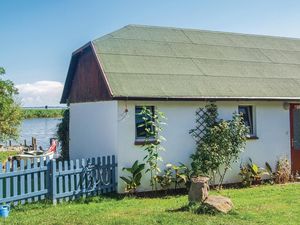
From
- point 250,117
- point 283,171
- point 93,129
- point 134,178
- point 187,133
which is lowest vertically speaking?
point 283,171

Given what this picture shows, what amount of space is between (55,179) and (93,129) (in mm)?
3787

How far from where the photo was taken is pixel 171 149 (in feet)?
40.1

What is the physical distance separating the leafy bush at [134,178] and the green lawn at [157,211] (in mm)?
564

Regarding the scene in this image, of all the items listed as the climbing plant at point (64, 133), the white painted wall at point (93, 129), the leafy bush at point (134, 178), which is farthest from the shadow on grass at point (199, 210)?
the climbing plant at point (64, 133)

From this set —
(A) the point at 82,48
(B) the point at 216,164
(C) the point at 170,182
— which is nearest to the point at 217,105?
(B) the point at 216,164

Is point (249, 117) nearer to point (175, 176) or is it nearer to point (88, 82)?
point (175, 176)

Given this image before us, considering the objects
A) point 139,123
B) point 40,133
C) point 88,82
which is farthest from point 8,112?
point 40,133

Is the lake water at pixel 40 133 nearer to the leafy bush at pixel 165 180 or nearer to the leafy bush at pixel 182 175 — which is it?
the leafy bush at pixel 182 175

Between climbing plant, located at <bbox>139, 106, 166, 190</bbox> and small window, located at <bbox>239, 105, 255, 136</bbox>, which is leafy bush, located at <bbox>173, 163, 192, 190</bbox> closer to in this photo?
climbing plant, located at <bbox>139, 106, 166, 190</bbox>

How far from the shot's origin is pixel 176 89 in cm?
1242

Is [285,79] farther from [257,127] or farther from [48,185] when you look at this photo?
[48,185]

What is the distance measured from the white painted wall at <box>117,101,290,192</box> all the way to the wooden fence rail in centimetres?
50

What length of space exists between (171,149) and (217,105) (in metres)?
2.23

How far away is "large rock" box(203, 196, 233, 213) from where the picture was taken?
8445 millimetres
